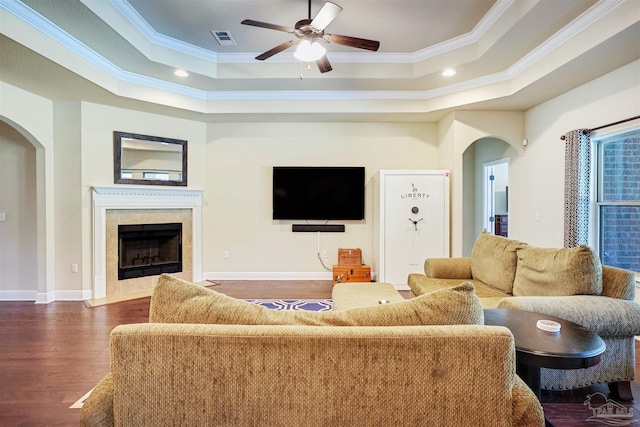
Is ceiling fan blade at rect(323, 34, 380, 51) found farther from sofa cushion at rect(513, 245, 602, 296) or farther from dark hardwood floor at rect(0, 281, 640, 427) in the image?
dark hardwood floor at rect(0, 281, 640, 427)

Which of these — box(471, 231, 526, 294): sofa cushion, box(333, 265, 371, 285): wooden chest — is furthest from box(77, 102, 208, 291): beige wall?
box(471, 231, 526, 294): sofa cushion

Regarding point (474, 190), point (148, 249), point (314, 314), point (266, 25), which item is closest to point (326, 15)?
point (266, 25)

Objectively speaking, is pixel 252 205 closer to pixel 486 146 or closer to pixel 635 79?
pixel 486 146

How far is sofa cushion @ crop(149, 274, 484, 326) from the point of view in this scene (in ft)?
3.94

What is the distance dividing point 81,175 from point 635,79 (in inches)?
247

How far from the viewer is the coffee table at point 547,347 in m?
1.44

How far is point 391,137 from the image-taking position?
17.9ft

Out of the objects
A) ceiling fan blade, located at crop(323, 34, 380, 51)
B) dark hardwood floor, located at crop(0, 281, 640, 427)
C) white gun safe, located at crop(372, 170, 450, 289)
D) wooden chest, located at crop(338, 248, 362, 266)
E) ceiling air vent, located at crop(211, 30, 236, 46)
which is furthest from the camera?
wooden chest, located at crop(338, 248, 362, 266)

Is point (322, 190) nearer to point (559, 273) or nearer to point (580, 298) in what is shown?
point (559, 273)

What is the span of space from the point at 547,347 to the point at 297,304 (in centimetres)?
301

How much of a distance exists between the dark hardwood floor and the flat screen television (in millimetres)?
1408

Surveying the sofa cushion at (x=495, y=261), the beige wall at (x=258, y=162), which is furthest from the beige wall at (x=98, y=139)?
the sofa cushion at (x=495, y=261)

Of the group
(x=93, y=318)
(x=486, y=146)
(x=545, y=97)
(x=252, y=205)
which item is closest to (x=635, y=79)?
(x=545, y=97)

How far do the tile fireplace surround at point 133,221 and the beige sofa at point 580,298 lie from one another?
4228 mm
